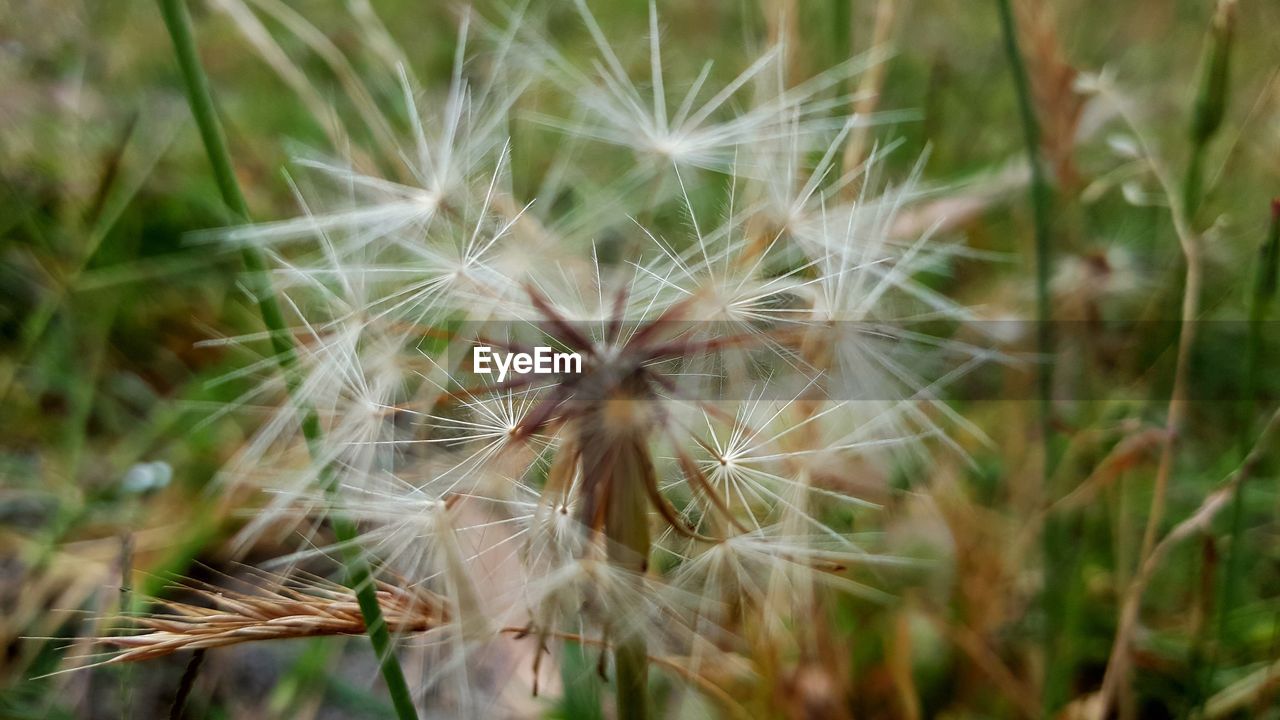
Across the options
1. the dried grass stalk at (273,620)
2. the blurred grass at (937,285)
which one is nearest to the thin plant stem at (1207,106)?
the blurred grass at (937,285)

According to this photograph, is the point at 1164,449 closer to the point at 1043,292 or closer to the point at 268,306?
the point at 1043,292

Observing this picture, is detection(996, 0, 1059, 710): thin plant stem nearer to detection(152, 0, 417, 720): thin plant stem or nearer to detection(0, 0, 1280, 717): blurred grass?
detection(0, 0, 1280, 717): blurred grass

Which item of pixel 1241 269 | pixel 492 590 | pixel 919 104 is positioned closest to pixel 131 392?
pixel 492 590

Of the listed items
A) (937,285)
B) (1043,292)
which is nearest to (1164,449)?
(1043,292)

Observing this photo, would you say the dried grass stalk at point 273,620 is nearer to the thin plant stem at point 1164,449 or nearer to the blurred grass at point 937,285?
the blurred grass at point 937,285

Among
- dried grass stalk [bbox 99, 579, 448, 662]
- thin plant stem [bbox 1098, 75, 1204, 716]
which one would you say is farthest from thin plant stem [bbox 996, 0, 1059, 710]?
dried grass stalk [bbox 99, 579, 448, 662]

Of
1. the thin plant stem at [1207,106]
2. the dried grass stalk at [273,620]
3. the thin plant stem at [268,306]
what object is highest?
the thin plant stem at [1207,106]
